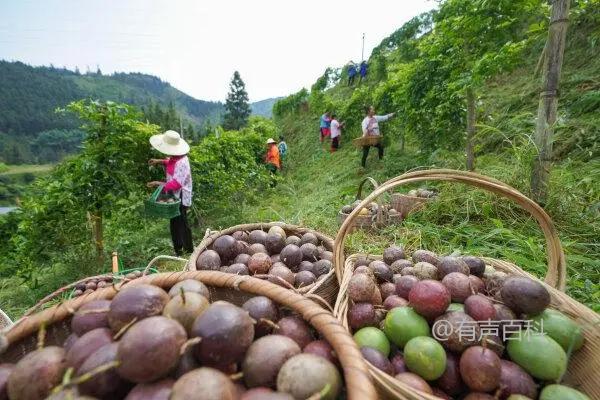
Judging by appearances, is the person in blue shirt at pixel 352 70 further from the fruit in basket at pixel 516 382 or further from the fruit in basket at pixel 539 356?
the fruit in basket at pixel 516 382

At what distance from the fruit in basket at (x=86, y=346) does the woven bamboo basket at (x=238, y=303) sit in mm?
304

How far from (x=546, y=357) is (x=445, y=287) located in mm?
469

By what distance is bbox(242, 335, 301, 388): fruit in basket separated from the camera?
3.60 feet

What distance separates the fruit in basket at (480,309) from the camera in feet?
4.94

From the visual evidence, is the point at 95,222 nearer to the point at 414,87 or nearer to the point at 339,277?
the point at 339,277

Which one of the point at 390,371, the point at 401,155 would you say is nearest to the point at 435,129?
the point at 401,155

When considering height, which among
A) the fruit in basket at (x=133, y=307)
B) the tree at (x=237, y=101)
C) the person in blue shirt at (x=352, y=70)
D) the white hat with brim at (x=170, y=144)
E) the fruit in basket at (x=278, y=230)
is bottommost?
the fruit in basket at (x=278, y=230)

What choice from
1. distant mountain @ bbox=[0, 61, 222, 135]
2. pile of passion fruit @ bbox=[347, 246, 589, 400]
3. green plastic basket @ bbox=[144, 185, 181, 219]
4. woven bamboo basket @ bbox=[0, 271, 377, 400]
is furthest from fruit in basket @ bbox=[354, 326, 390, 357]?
distant mountain @ bbox=[0, 61, 222, 135]

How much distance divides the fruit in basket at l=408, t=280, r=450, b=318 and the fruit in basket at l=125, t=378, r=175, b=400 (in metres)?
1.14

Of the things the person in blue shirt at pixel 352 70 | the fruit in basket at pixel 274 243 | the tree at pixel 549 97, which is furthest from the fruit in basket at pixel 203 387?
the person in blue shirt at pixel 352 70

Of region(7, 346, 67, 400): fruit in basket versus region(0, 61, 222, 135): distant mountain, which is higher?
region(0, 61, 222, 135): distant mountain

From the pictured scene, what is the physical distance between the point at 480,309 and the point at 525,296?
0.24 metres

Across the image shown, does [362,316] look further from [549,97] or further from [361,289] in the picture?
[549,97]

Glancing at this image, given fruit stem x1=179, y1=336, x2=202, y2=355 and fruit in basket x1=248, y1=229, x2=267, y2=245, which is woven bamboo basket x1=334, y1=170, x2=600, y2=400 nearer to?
fruit stem x1=179, y1=336, x2=202, y2=355
